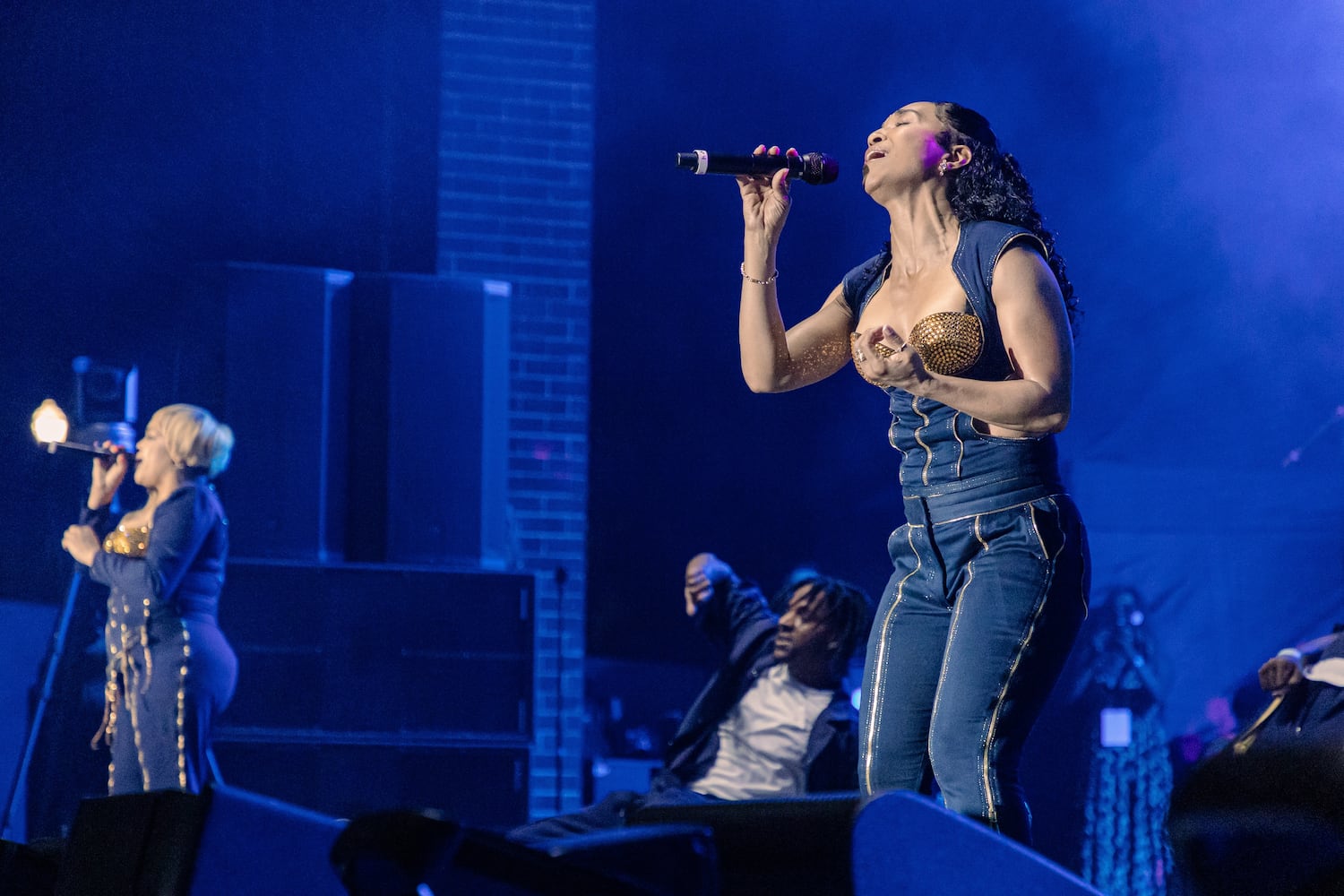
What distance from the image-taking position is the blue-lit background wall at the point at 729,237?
208 inches

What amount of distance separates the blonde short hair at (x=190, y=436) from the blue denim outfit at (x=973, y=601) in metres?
2.33

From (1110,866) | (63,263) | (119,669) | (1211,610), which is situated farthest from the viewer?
(1211,610)

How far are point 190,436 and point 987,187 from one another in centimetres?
243

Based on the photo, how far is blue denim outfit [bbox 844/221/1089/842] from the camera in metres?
1.67

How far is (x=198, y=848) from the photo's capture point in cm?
102

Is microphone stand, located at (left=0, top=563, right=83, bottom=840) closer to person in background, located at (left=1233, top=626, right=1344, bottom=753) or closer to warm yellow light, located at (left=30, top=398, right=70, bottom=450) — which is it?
warm yellow light, located at (left=30, top=398, right=70, bottom=450)

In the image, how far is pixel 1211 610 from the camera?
640 cm

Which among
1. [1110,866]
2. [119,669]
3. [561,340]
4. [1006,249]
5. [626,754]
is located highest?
[561,340]

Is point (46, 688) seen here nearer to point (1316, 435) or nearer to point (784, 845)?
point (784, 845)

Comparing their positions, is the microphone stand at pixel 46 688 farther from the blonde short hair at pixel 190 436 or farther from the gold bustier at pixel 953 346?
the gold bustier at pixel 953 346

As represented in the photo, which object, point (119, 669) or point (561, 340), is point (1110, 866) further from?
point (119, 669)

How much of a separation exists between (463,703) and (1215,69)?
408cm

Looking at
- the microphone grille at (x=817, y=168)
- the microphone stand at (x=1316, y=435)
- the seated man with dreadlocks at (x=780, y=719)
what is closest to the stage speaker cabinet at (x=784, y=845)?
the microphone grille at (x=817, y=168)

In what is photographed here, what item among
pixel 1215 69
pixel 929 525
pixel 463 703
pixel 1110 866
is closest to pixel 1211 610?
pixel 1110 866
